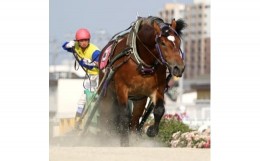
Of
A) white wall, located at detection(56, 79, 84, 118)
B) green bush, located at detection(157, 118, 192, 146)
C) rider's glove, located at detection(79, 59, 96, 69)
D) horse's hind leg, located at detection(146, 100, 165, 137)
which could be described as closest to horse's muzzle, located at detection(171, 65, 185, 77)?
horse's hind leg, located at detection(146, 100, 165, 137)

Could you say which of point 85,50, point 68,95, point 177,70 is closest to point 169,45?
point 177,70

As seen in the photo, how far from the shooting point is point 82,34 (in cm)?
1196

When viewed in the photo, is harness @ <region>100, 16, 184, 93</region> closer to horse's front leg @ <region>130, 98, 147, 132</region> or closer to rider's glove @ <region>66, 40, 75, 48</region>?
horse's front leg @ <region>130, 98, 147, 132</region>

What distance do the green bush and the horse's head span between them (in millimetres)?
3076

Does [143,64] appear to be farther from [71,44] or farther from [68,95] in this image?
[68,95]

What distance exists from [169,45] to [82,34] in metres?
2.35

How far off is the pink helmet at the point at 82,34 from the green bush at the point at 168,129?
83.7 inches

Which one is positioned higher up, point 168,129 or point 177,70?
point 177,70

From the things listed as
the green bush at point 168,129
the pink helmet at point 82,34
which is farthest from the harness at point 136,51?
the green bush at point 168,129
